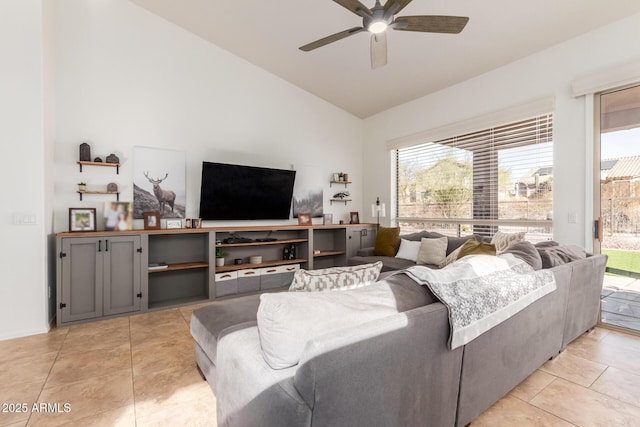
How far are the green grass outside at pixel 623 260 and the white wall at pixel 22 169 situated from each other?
5558 millimetres

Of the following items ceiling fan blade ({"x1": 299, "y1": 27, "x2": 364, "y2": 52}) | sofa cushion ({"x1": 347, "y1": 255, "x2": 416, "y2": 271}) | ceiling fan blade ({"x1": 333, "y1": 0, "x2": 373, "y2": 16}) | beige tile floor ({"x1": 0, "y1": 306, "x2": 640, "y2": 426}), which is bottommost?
beige tile floor ({"x1": 0, "y1": 306, "x2": 640, "y2": 426})

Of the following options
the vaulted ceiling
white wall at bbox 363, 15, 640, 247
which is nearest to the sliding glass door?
white wall at bbox 363, 15, 640, 247

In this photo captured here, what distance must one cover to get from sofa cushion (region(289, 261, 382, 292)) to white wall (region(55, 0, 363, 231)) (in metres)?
3.13

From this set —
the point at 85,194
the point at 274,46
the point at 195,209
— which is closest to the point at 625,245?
the point at 274,46

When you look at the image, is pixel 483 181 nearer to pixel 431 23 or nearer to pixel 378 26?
pixel 431 23

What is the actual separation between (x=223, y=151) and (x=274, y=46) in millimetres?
1590

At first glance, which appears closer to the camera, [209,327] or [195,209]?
[209,327]

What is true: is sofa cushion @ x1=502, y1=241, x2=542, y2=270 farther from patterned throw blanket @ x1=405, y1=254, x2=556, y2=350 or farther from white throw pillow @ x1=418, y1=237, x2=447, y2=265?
white throw pillow @ x1=418, y1=237, x2=447, y2=265

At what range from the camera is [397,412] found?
1.19 metres

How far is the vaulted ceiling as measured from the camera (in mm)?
2982

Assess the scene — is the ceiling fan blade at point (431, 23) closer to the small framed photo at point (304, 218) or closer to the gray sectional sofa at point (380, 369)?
the gray sectional sofa at point (380, 369)

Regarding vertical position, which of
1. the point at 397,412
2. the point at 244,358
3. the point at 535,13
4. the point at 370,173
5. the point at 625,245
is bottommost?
the point at 397,412

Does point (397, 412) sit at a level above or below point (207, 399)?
above

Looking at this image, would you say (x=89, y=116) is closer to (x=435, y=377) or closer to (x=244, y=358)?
(x=244, y=358)
